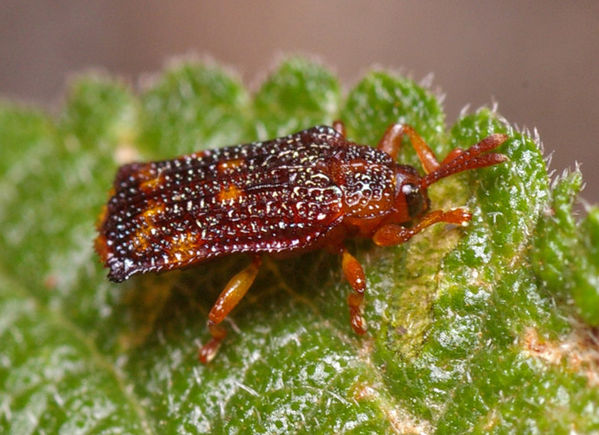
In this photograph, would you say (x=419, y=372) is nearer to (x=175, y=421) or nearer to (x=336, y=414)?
(x=336, y=414)

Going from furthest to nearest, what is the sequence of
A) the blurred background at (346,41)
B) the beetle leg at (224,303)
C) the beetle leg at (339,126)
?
the blurred background at (346,41) < the beetle leg at (339,126) < the beetle leg at (224,303)

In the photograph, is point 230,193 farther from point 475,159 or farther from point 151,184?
point 475,159

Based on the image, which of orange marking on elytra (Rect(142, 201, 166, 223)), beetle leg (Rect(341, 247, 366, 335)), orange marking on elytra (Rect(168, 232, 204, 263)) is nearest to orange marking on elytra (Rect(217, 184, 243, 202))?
orange marking on elytra (Rect(168, 232, 204, 263))

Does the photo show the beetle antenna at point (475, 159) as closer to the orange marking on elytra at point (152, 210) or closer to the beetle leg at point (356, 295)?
the beetle leg at point (356, 295)

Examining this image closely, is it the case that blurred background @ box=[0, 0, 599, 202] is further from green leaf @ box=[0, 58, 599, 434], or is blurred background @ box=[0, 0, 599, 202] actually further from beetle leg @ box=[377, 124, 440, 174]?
beetle leg @ box=[377, 124, 440, 174]

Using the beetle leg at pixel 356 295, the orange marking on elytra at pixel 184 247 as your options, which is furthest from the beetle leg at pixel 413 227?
the orange marking on elytra at pixel 184 247

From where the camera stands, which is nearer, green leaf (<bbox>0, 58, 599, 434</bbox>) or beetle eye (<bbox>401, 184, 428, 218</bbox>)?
green leaf (<bbox>0, 58, 599, 434</bbox>)

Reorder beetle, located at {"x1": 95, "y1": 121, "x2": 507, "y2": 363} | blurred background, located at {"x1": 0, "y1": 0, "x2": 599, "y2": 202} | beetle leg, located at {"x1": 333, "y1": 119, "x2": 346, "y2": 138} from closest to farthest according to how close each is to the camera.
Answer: beetle, located at {"x1": 95, "y1": 121, "x2": 507, "y2": 363} < beetle leg, located at {"x1": 333, "y1": 119, "x2": 346, "y2": 138} < blurred background, located at {"x1": 0, "y1": 0, "x2": 599, "y2": 202}
